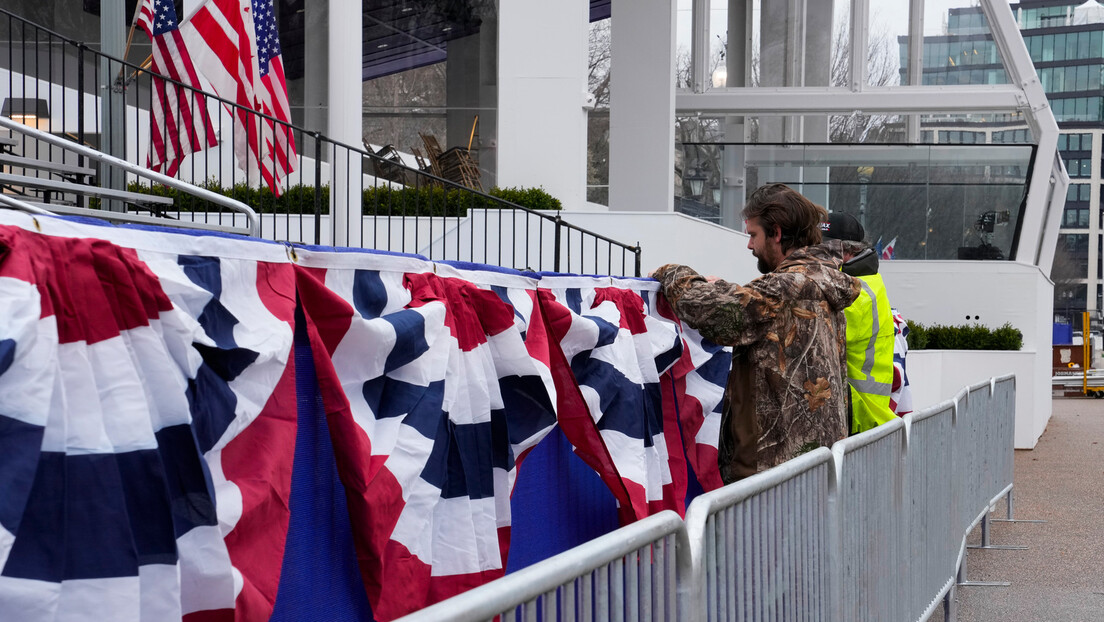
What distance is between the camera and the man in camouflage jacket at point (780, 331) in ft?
14.3

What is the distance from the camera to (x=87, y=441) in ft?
6.88

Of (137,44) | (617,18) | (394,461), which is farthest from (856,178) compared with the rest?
(394,461)

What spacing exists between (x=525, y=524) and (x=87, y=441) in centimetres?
200

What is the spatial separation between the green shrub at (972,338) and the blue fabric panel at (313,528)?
63.5 feet

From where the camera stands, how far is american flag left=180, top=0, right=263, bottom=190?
11.0m

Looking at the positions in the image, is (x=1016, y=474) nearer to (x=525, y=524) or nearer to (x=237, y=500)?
(x=525, y=524)

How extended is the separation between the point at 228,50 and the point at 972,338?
15247mm

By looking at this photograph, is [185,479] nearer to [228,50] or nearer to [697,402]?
[697,402]

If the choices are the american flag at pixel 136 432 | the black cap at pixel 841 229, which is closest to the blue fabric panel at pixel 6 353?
the american flag at pixel 136 432


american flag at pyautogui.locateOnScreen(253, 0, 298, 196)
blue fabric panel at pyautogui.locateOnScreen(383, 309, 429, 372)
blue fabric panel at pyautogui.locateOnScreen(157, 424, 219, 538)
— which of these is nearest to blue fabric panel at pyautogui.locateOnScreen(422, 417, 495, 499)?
blue fabric panel at pyautogui.locateOnScreen(383, 309, 429, 372)

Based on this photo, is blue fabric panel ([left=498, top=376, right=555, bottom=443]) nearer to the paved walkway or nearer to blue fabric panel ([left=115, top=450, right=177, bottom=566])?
blue fabric panel ([left=115, top=450, right=177, bottom=566])

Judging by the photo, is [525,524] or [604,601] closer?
[604,601]

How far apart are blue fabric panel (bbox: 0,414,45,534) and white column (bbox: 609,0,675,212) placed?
17.7m

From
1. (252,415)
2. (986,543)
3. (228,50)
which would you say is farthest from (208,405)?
(228,50)
